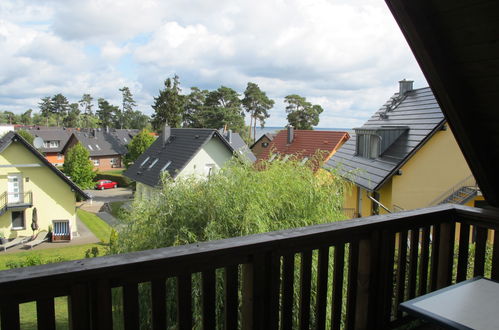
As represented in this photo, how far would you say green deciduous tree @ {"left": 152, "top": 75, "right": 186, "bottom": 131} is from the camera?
2675 cm

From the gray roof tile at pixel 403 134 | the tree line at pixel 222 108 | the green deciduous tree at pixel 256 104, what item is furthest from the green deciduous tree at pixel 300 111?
the gray roof tile at pixel 403 134

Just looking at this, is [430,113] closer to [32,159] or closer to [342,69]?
[342,69]

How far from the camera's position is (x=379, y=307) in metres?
1.68

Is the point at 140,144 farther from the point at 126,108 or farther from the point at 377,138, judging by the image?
the point at 126,108

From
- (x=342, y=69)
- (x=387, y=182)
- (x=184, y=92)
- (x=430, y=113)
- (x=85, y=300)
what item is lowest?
(x=387, y=182)

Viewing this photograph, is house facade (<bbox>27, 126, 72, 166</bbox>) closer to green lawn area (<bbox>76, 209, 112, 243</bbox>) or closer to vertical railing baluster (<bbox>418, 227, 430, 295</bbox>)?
green lawn area (<bbox>76, 209, 112, 243</bbox>)

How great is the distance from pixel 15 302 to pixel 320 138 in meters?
15.8

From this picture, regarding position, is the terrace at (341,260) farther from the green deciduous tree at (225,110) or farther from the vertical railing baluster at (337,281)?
the green deciduous tree at (225,110)

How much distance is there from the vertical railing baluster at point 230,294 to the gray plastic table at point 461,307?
0.57 m

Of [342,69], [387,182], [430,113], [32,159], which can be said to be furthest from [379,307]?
[32,159]

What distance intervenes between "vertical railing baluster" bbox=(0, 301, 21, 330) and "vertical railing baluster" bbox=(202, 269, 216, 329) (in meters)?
0.49

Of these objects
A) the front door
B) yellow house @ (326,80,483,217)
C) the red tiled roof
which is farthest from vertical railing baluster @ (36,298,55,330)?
the front door

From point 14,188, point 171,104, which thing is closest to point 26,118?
point 171,104

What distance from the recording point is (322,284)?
1.48 m
